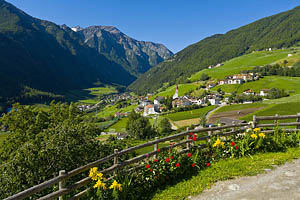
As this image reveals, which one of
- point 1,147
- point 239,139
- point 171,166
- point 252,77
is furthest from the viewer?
point 252,77

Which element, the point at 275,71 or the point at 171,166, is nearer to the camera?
the point at 171,166

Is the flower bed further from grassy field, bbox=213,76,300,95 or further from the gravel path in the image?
grassy field, bbox=213,76,300,95

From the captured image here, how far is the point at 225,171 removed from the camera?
698 centimetres

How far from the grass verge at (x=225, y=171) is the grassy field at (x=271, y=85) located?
3994 inches

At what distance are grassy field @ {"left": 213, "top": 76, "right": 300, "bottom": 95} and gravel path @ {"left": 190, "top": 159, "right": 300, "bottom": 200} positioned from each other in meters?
103

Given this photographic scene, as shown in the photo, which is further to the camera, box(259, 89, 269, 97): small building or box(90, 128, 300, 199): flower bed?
box(259, 89, 269, 97): small building

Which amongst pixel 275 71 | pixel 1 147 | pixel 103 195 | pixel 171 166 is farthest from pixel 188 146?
pixel 275 71

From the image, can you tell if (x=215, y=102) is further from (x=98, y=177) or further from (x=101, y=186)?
(x=101, y=186)

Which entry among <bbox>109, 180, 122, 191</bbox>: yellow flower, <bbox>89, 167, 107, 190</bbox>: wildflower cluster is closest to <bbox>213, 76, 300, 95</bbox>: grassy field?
<bbox>109, 180, 122, 191</bbox>: yellow flower

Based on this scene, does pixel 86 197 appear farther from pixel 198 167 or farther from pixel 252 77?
pixel 252 77

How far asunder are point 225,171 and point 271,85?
121634 millimetres

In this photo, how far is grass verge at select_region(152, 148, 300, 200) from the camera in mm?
6023

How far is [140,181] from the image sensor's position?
659 centimetres

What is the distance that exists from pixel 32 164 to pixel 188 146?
249 inches
